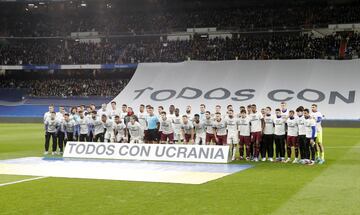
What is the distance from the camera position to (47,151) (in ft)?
70.0

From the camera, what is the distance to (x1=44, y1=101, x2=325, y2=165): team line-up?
17.6m

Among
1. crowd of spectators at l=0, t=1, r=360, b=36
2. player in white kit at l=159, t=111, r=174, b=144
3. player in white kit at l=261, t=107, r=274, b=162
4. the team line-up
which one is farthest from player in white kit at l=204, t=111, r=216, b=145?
crowd of spectators at l=0, t=1, r=360, b=36

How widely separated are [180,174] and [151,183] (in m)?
1.88

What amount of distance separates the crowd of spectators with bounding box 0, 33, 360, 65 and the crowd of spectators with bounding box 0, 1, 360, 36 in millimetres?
1411

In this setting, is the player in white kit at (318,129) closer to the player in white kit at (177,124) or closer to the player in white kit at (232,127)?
the player in white kit at (232,127)

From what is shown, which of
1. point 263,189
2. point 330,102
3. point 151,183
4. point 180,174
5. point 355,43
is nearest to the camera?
point 263,189

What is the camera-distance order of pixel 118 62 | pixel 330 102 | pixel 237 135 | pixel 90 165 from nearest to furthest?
pixel 90 165, pixel 237 135, pixel 330 102, pixel 118 62

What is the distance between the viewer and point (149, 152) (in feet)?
61.1

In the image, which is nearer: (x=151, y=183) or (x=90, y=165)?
(x=151, y=183)

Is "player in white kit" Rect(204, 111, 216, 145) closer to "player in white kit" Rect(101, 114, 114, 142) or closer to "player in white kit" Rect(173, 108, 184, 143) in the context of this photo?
"player in white kit" Rect(173, 108, 184, 143)

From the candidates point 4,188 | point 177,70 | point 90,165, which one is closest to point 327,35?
point 177,70

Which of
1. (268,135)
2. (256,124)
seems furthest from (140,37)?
(268,135)

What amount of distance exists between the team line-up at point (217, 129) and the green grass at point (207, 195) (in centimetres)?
198

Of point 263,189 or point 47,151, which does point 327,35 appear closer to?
point 47,151
